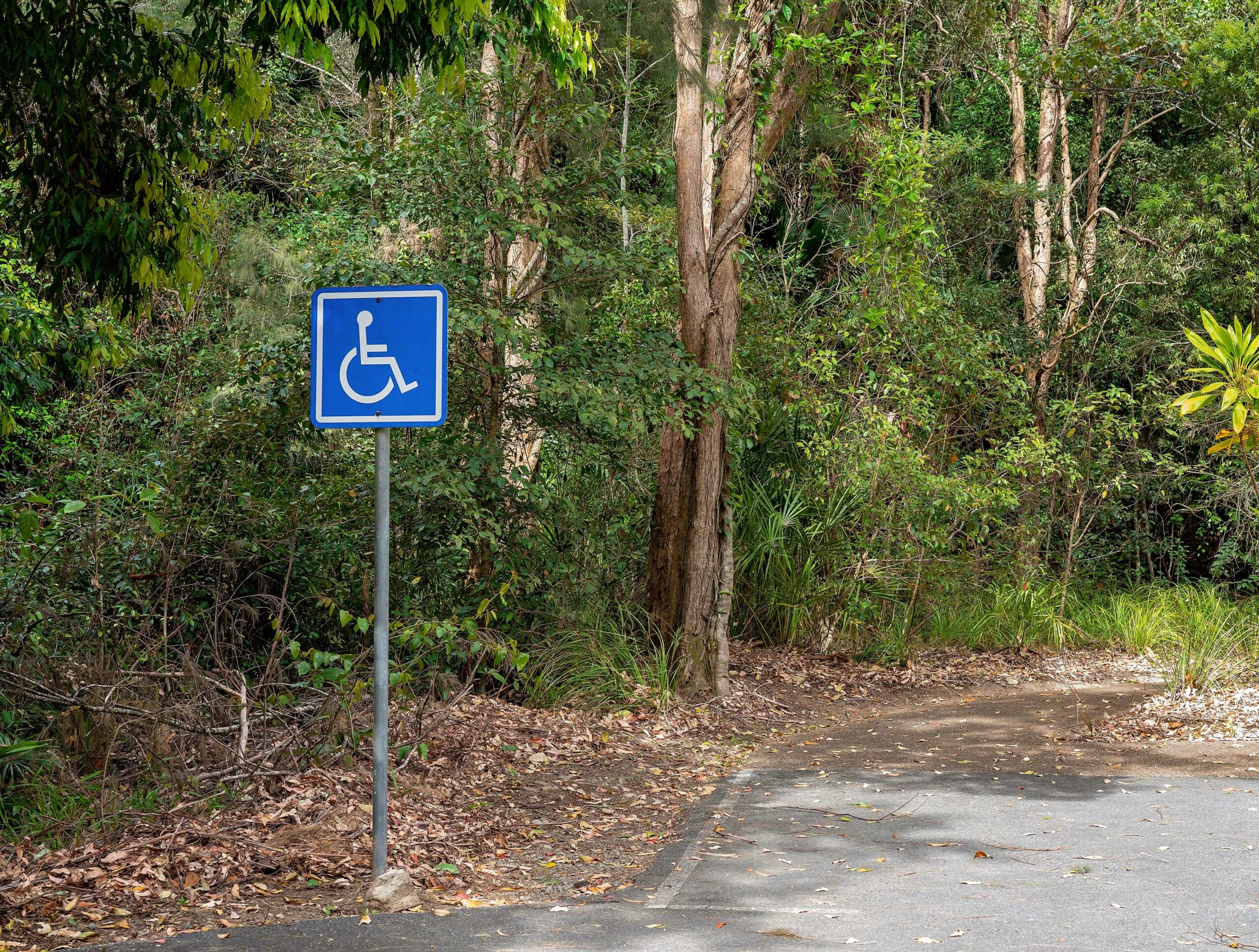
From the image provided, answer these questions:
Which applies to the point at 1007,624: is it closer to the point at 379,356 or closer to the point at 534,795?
the point at 534,795

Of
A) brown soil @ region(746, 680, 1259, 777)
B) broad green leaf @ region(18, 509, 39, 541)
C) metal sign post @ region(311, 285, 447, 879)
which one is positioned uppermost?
metal sign post @ region(311, 285, 447, 879)

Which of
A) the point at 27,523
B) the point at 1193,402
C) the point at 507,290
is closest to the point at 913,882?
the point at 27,523

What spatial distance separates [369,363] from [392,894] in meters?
2.34

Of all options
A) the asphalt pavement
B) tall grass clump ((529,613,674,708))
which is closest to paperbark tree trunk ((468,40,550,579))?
tall grass clump ((529,613,674,708))

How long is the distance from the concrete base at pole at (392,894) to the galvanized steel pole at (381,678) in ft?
0.18

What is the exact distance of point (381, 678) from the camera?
5.49m

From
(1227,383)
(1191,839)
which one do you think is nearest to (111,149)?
(1191,839)

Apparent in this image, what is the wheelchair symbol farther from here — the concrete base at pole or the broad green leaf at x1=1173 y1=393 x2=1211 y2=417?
the broad green leaf at x1=1173 y1=393 x2=1211 y2=417

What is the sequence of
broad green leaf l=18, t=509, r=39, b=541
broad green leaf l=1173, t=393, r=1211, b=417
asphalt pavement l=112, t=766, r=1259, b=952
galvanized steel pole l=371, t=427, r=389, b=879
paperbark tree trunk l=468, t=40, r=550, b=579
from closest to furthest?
asphalt pavement l=112, t=766, r=1259, b=952
galvanized steel pole l=371, t=427, r=389, b=879
broad green leaf l=18, t=509, r=39, b=541
paperbark tree trunk l=468, t=40, r=550, b=579
broad green leaf l=1173, t=393, r=1211, b=417

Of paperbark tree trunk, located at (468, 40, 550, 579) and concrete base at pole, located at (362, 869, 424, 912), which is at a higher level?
paperbark tree trunk, located at (468, 40, 550, 579)

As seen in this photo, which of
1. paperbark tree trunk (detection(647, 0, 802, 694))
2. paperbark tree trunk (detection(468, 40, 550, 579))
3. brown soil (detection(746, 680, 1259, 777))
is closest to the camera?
brown soil (detection(746, 680, 1259, 777))

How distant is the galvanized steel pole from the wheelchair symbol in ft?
0.56

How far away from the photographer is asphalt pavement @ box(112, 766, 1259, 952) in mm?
4977

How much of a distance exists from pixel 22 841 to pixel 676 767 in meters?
4.28
